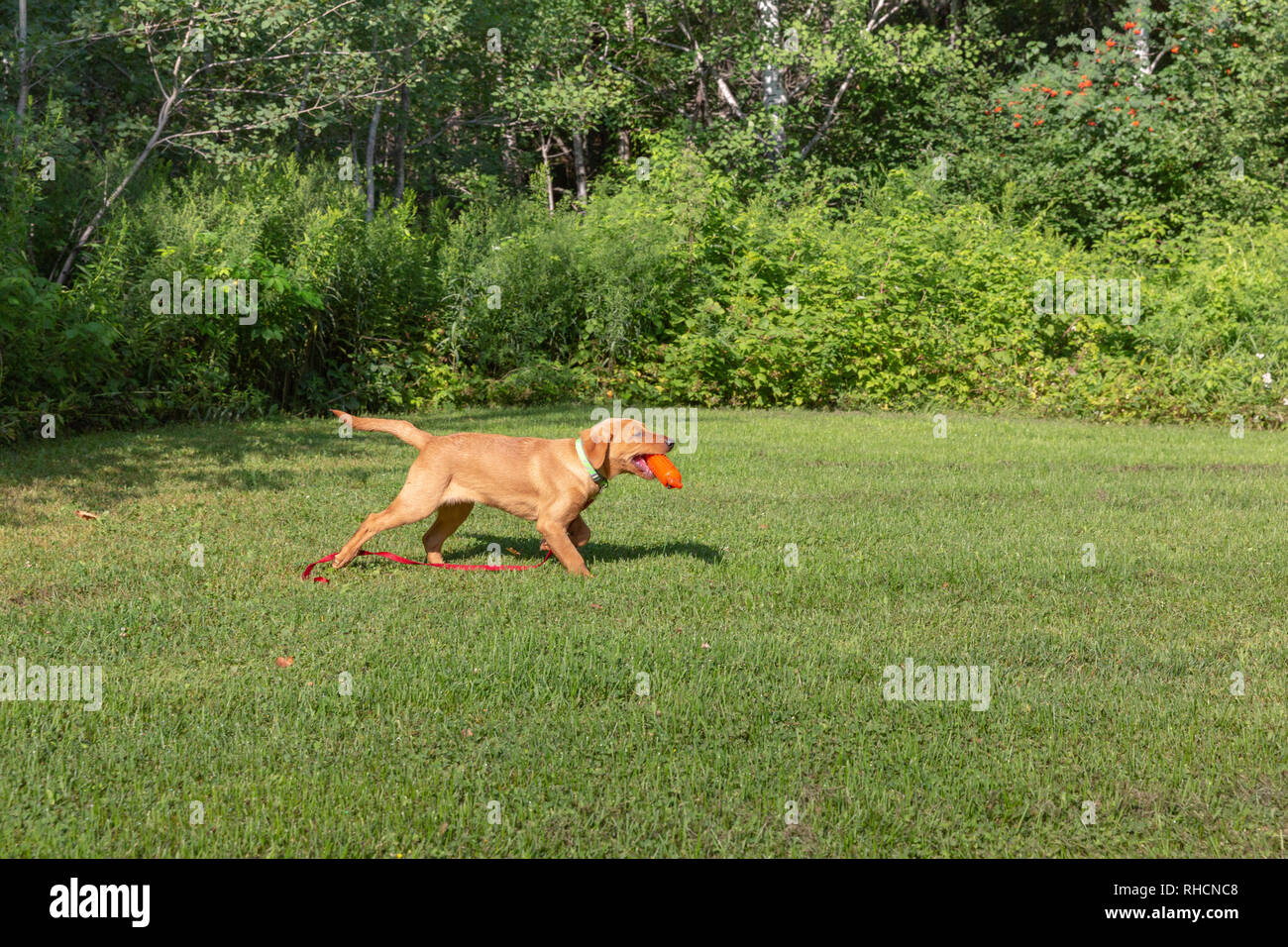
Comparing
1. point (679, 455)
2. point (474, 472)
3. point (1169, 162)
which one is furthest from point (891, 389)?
point (474, 472)

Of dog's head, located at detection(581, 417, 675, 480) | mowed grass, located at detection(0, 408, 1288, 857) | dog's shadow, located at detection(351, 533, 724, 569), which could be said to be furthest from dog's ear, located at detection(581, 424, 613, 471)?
dog's shadow, located at detection(351, 533, 724, 569)

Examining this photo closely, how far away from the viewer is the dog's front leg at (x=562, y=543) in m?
6.25

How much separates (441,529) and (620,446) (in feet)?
4.17

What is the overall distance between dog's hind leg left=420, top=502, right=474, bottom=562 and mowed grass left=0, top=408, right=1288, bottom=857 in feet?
0.64

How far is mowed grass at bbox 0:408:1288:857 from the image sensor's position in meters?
3.60

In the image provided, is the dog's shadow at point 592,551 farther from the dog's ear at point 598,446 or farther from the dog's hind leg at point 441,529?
the dog's ear at point 598,446

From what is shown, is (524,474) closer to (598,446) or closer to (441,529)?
(598,446)

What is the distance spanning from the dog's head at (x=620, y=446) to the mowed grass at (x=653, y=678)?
663 mm

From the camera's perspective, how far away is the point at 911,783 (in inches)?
154

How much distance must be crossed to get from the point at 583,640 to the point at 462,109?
20179 mm

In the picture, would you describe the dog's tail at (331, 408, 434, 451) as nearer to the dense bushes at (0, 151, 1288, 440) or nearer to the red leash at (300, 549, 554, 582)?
the red leash at (300, 549, 554, 582)

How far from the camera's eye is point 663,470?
616 centimetres

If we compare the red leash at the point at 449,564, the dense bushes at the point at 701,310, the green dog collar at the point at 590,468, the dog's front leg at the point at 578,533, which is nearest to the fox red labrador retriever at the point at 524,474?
the green dog collar at the point at 590,468

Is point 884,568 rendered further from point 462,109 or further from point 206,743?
point 462,109
